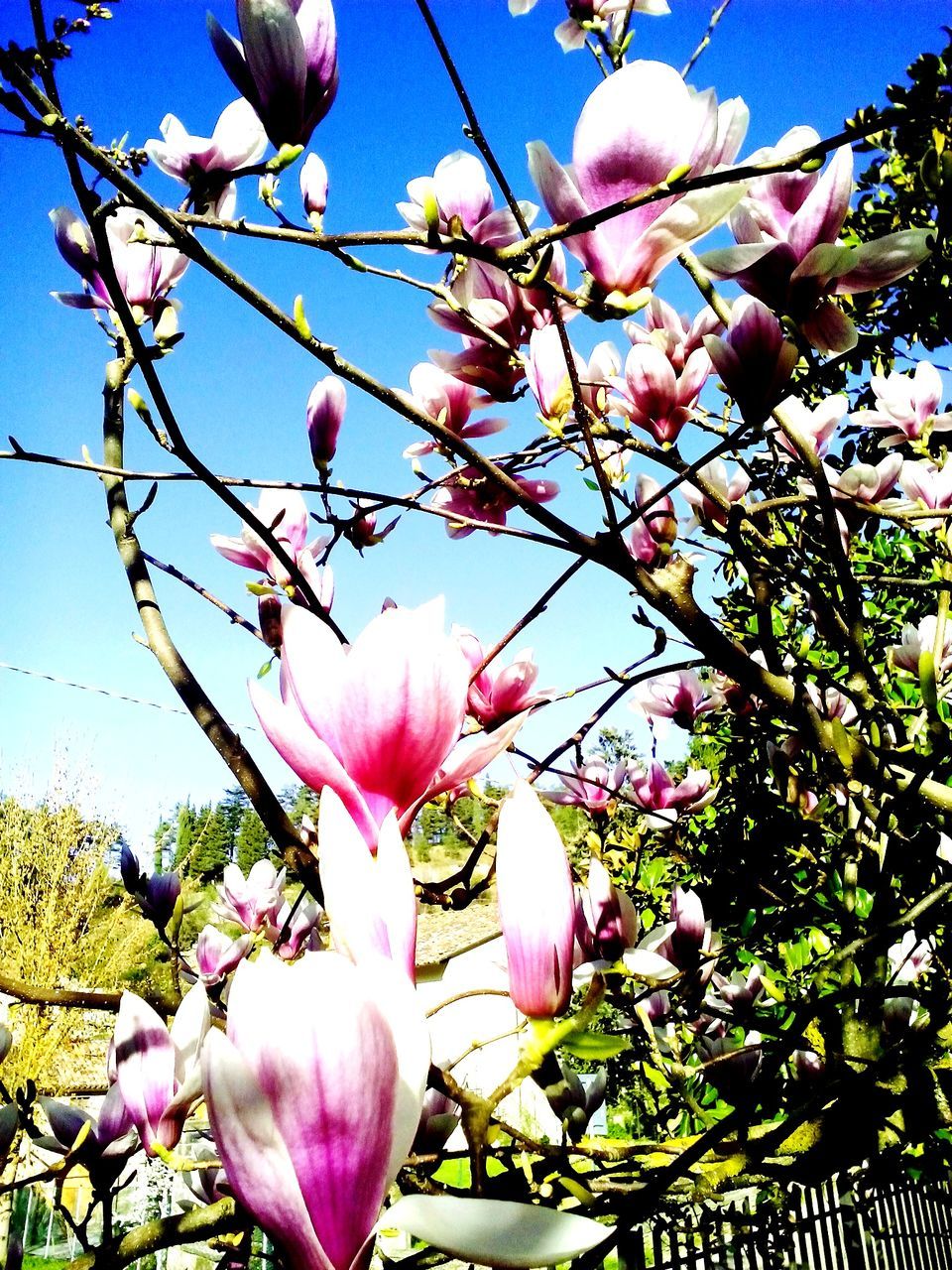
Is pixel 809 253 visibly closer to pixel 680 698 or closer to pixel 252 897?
pixel 680 698

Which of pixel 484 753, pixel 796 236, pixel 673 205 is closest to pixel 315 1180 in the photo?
pixel 484 753

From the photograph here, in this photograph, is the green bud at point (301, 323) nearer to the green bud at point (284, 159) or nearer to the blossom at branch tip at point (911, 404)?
the green bud at point (284, 159)

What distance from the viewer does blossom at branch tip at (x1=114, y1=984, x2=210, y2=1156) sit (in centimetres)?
57

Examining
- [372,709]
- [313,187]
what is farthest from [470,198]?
[372,709]

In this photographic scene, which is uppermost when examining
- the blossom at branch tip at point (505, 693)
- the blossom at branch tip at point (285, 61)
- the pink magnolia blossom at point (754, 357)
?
the blossom at branch tip at point (285, 61)

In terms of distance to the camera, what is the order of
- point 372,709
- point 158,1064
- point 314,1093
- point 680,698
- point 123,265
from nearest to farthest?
point 314,1093 → point 372,709 → point 158,1064 → point 123,265 → point 680,698

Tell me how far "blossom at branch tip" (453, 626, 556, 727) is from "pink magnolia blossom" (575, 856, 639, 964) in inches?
7.9

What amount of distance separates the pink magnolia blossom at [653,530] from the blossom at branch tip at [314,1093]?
2.27 ft

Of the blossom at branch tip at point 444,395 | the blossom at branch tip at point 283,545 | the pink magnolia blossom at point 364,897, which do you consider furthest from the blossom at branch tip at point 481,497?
the pink magnolia blossom at point 364,897

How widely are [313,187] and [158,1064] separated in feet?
2.45

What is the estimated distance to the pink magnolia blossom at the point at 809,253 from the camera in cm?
54

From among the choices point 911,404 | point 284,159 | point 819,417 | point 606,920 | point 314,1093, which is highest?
point 911,404

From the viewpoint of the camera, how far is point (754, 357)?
0.60 metres

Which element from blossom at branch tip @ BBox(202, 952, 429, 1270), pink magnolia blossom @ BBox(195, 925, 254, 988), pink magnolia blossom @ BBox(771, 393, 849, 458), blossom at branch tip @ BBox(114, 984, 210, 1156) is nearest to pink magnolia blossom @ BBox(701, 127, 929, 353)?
pink magnolia blossom @ BBox(771, 393, 849, 458)
